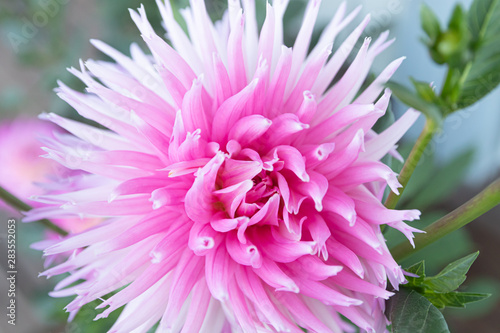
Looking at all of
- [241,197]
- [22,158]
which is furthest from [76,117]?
[241,197]

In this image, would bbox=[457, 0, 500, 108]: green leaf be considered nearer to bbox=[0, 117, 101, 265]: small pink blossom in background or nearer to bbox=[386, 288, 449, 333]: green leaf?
bbox=[386, 288, 449, 333]: green leaf

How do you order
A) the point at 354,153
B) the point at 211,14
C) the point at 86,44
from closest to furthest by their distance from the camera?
the point at 354,153 < the point at 211,14 < the point at 86,44

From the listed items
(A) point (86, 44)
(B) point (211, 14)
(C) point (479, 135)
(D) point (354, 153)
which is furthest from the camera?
(C) point (479, 135)

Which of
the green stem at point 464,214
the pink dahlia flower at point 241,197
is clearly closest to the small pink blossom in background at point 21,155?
the pink dahlia flower at point 241,197

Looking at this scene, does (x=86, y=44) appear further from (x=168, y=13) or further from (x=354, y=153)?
(x=354, y=153)

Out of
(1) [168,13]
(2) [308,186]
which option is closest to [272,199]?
(2) [308,186]

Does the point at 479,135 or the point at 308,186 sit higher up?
the point at 308,186

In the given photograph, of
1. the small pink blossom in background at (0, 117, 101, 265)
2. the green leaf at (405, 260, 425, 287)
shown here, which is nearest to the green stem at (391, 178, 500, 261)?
the green leaf at (405, 260, 425, 287)
